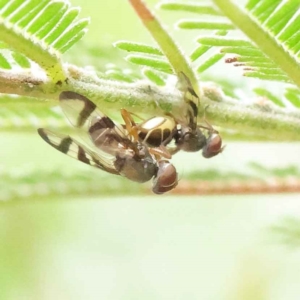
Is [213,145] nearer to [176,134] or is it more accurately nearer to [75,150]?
[176,134]

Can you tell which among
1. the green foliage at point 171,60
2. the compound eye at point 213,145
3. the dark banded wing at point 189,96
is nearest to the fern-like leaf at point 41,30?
the green foliage at point 171,60

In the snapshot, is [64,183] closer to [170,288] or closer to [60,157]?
[60,157]

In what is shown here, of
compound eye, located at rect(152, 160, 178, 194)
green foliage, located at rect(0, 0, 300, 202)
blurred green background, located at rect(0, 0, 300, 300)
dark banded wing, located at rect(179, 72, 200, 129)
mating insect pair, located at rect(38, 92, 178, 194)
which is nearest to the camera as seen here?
green foliage, located at rect(0, 0, 300, 202)

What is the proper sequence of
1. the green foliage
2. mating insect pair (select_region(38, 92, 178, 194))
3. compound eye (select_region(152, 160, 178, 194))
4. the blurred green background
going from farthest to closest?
the blurred green background, compound eye (select_region(152, 160, 178, 194)), mating insect pair (select_region(38, 92, 178, 194)), the green foliage

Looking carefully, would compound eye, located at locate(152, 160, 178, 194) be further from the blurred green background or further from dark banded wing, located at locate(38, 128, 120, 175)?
the blurred green background

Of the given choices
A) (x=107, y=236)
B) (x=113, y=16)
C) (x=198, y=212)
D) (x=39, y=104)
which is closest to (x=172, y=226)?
(x=198, y=212)

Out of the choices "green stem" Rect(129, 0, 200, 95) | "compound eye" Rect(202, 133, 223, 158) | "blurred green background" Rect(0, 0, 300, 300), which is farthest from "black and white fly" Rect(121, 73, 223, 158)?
"blurred green background" Rect(0, 0, 300, 300)

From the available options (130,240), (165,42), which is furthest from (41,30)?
(130,240)
